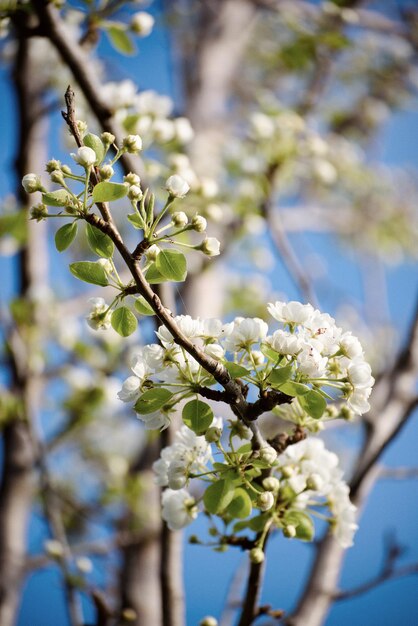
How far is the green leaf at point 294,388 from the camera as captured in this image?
753 millimetres

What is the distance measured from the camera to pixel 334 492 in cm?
100

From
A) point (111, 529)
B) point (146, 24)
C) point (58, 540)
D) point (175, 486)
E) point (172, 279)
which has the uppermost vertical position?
point (146, 24)

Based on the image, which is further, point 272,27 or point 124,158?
point 272,27

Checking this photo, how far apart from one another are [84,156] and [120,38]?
107 cm

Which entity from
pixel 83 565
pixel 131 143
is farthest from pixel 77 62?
pixel 83 565

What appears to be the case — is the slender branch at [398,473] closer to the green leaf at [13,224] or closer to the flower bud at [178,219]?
the flower bud at [178,219]

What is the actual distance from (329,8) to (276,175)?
2.77 ft

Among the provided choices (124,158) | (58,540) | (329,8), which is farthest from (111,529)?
(329,8)

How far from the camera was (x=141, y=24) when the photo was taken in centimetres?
170

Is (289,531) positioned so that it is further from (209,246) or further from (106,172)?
(106,172)

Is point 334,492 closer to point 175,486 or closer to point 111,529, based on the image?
point 175,486

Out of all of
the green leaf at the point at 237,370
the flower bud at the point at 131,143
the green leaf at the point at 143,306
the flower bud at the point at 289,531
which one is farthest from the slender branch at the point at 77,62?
the flower bud at the point at 289,531

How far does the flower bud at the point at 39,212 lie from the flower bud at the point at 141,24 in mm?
1191

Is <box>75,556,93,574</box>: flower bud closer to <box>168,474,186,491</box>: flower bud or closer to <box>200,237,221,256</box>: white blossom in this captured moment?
<box>168,474,186,491</box>: flower bud
